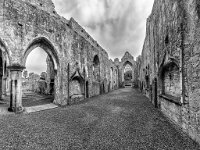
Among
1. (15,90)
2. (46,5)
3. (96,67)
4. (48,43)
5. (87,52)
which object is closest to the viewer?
(15,90)

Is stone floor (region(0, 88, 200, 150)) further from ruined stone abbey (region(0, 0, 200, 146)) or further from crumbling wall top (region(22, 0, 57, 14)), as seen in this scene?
crumbling wall top (region(22, 0, 57, 14))

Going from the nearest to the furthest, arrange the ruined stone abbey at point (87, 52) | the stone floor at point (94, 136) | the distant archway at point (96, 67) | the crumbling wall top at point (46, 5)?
the stone floor at point (94, 136) < the ruined stone abbey at point (87, 52) < the crumbling wall top at point (46, 5) < the distant archway at point (96, 67)

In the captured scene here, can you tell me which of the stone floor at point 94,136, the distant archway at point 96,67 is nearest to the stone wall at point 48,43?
the distant archway at point 96,67

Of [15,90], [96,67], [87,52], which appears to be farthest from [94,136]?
[96,67]

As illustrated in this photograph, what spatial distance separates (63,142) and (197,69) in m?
4.49

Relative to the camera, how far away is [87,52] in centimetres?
1205

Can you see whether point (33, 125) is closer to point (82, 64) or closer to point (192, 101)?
point (192, 101)

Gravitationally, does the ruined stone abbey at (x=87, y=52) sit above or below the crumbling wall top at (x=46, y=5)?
below

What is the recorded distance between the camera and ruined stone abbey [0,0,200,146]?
3.19m

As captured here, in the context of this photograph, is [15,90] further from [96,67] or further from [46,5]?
[96,67]

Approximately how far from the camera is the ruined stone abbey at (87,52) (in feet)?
10.5

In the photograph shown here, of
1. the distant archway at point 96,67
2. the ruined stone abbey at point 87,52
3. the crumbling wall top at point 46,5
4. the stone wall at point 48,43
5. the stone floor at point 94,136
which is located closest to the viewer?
the stone floor at point 94,136

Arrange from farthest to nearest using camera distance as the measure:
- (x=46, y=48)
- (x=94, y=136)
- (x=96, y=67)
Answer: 1. (x=96, y=67)
2. (x=46, y=48)
3. (x=94, y=136)

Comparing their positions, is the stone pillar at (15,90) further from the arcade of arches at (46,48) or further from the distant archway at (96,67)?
the distant archway at (96,67)
